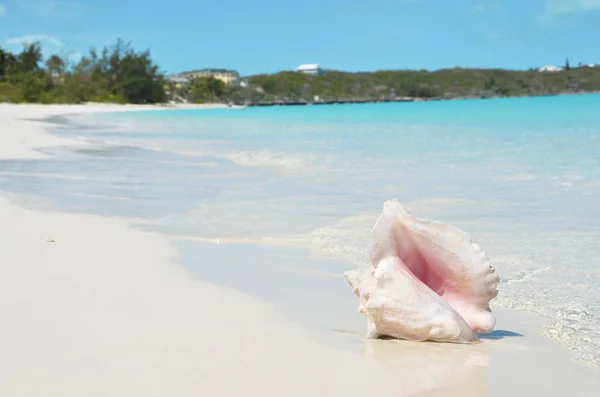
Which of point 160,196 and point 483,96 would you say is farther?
point 483,96

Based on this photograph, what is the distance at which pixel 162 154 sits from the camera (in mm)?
13305

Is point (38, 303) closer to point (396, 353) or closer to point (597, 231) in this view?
point (396, 353)

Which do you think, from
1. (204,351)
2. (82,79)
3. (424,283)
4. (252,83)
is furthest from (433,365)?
(252,83)

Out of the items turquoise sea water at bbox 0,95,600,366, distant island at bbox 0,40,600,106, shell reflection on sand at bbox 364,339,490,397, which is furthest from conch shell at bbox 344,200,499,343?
distant island at bbox 0,40,600,106

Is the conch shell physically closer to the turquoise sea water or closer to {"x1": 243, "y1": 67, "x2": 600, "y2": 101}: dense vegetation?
the turquoise sea water

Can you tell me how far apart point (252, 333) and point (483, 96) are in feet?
454

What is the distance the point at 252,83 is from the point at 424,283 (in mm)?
135247

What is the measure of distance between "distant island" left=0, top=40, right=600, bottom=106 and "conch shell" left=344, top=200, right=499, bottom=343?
50.9 meters

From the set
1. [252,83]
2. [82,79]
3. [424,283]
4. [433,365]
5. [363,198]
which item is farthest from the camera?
[252,83]

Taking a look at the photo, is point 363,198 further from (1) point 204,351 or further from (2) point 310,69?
(2) point 310,69

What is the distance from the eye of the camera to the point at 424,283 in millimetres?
3117

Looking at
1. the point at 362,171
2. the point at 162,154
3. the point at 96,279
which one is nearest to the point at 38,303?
the point at 96,279

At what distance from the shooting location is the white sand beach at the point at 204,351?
2.41 m

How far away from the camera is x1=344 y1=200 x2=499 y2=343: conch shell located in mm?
2869
